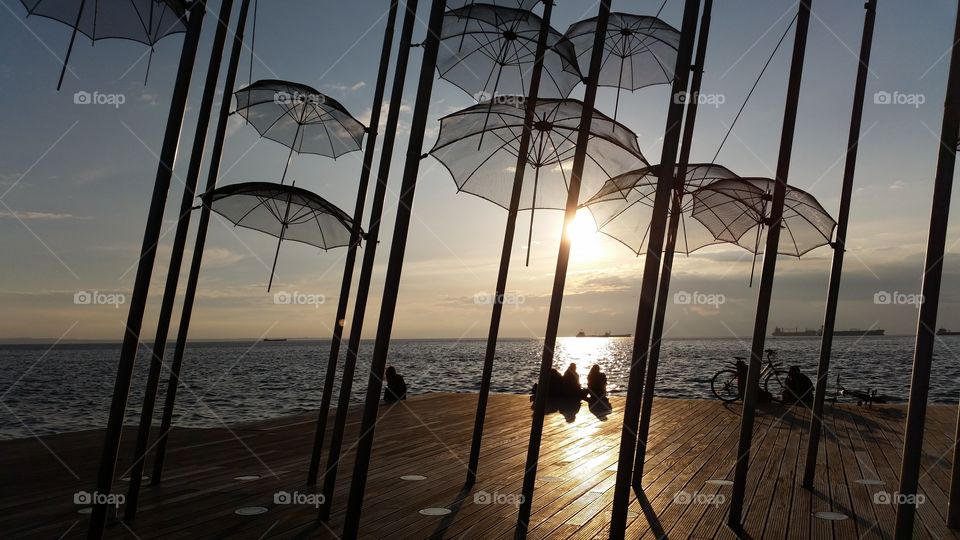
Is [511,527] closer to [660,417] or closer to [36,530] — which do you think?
→ [36,530]

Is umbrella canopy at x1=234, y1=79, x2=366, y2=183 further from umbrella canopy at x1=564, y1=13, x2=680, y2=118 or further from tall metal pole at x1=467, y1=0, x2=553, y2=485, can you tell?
umbrella canopy at x1=564, y1=13, x2=680, y2=118

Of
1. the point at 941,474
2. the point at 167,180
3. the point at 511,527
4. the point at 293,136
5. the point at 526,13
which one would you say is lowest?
the point at 511,527

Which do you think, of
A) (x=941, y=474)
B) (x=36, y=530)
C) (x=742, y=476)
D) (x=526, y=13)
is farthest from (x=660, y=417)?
(x=36, y=530)

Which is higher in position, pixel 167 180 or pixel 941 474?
pixel 167 180

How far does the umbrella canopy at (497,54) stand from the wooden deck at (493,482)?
506 centimetres

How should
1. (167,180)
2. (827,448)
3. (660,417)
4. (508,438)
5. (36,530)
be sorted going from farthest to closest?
1. (660,417)
2. (508,438)
3. (827,448)
4. (36,530)
5. (167,180)

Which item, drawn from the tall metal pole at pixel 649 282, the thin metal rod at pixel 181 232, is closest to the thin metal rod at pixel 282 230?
the thin metal rod at pixel 181 232

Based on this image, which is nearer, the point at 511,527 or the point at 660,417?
the point at 511,527

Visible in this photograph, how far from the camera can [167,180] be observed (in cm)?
454

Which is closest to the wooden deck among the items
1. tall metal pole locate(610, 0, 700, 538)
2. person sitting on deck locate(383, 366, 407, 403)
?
tall metal pole locate(610, 0, 700, 538)

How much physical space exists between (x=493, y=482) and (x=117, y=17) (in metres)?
6.74

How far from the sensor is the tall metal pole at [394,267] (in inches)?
176

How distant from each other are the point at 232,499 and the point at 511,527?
3.19 metres

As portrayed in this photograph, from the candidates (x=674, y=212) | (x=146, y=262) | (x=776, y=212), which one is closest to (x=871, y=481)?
(x=674, y=212)
